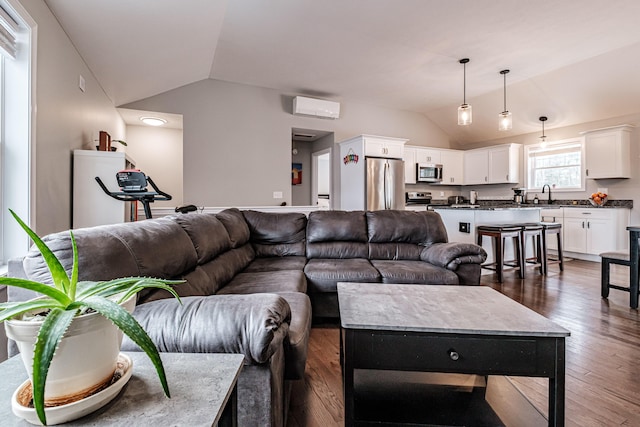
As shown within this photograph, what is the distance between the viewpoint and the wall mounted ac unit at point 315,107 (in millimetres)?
5027

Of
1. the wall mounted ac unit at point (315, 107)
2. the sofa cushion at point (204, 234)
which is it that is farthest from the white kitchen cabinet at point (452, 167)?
the sofa cushion at point (204, 234)

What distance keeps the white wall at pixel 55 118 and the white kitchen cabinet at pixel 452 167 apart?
20.4 feet

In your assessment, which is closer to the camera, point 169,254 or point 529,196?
point 169,254

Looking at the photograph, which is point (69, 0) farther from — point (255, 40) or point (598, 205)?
point (598, 205)

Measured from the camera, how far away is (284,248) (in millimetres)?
3160

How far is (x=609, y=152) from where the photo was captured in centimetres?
503

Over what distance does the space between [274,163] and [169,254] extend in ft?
12.1

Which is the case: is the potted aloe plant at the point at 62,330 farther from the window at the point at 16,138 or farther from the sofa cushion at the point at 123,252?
the window at the point at 16,138

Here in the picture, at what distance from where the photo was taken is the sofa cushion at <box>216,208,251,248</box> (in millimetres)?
2686

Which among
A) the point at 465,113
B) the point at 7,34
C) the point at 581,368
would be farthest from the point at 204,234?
the point at 465,113

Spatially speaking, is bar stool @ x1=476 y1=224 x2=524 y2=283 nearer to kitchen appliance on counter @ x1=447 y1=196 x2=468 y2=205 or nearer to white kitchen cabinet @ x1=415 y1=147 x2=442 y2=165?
white kitchen cabinet @ x1=415 y1=147 x2=442 y2=165

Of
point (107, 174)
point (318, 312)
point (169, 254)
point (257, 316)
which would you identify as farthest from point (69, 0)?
point (318, 312)

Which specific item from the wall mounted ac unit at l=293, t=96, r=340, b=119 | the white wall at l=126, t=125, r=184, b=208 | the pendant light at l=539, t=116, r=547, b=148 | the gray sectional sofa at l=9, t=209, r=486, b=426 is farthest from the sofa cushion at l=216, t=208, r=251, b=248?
the pendant light at l=539, t=116, r=547, b=148

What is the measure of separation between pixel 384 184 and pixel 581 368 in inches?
150
